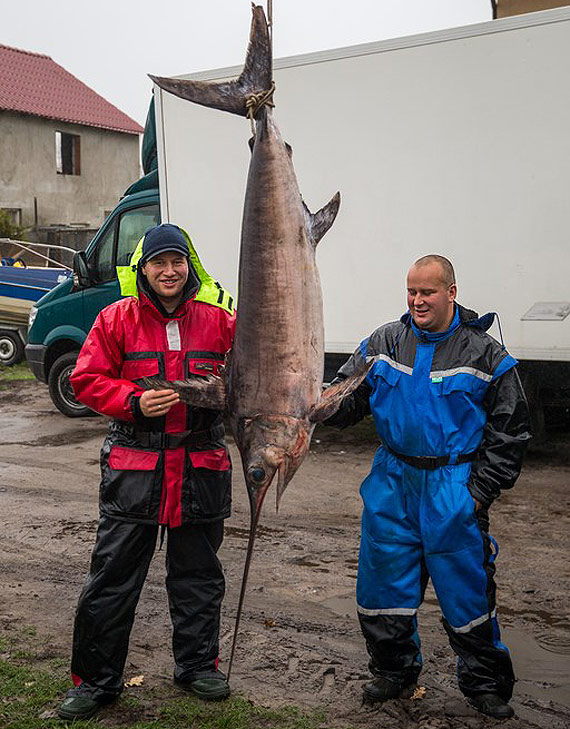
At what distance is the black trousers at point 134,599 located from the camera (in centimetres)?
380

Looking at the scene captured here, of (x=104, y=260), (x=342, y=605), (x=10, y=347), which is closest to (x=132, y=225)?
(x=104, y=260)

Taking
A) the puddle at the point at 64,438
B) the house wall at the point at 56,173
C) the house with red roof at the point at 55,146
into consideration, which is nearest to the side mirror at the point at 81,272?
the puddle at the point at 64,438

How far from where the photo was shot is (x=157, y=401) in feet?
11.7

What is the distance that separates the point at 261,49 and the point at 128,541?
2.02 meters

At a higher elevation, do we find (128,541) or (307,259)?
(307,259)

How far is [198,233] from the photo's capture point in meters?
9.40

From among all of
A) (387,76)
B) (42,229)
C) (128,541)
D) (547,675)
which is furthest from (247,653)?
(42,229)

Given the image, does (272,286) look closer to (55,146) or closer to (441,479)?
(441,479)

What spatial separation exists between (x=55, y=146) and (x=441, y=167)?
978 inches

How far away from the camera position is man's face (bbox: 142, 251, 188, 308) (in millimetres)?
3787

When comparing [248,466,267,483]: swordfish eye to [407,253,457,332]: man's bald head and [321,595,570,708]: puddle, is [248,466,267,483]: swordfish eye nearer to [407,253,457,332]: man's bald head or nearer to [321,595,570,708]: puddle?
[407,253,457,332]: man's bald head

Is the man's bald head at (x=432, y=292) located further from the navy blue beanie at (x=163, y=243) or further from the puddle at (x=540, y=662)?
the puddle at (x=540, y=662)

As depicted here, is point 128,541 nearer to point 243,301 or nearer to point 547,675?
point 243,301

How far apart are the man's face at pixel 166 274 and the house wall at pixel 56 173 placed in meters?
26.5
